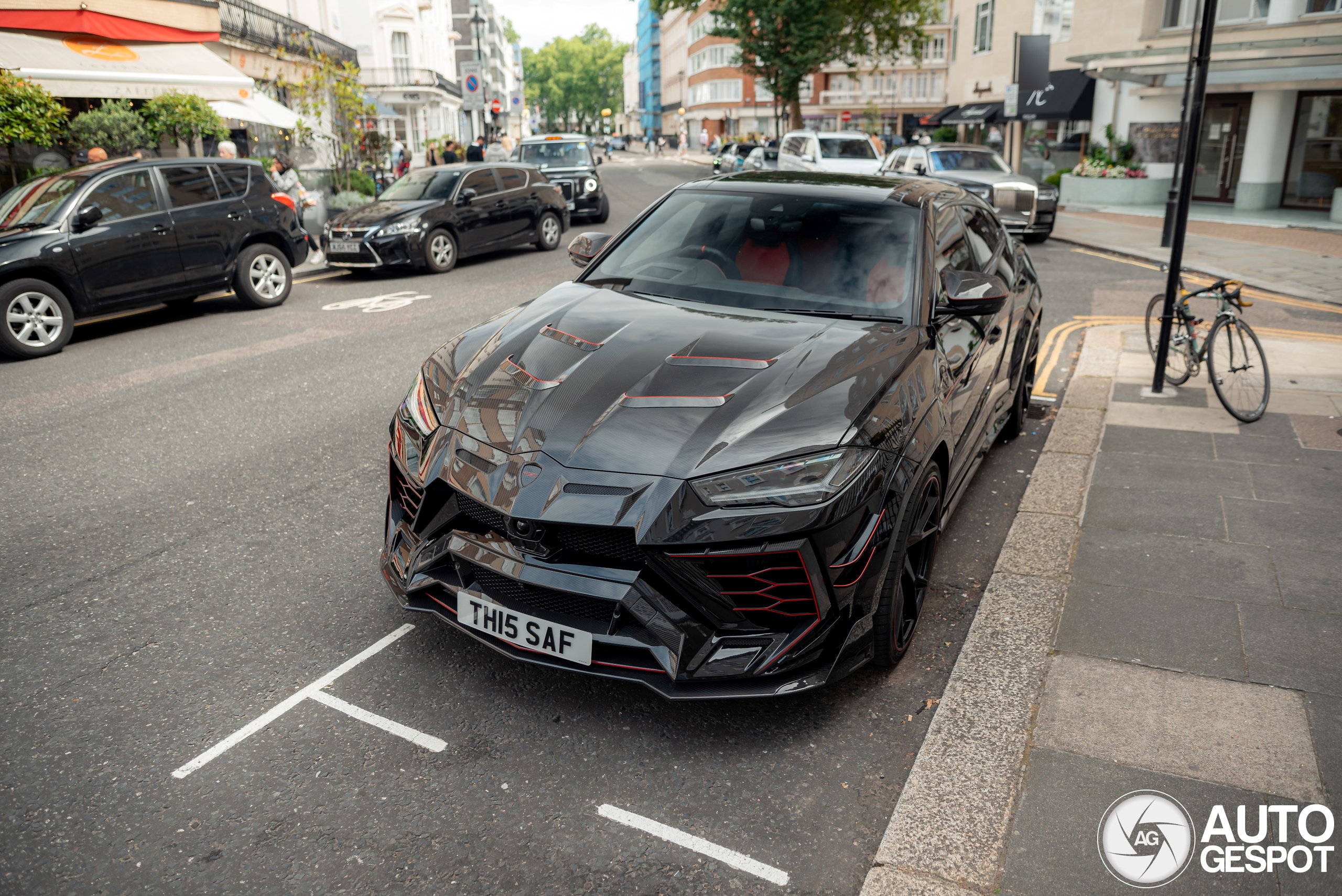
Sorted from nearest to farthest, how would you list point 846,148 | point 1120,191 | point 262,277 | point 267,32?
point 262,277, point 846,148, point 1120,191, point 267,32

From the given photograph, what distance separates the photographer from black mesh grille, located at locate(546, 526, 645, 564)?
2766mm

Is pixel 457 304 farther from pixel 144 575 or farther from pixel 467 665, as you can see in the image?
pixel 467 665

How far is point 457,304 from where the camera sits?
37.9 ft

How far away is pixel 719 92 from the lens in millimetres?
94438

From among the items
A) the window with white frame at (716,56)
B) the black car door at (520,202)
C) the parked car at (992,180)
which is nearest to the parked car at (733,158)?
the parked car at (992,180)

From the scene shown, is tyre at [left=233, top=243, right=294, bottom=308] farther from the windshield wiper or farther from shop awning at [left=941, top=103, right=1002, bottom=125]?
shop awning at [left=941, top=103, right=1002, bottom=125]

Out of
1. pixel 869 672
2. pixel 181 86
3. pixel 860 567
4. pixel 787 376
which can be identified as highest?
pixel 181 86

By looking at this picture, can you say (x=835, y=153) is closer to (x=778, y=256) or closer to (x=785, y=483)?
(x=778, y=256)

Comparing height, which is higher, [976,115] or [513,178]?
[976,115]

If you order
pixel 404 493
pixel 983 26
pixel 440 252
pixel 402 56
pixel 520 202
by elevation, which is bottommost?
pixel 440 252

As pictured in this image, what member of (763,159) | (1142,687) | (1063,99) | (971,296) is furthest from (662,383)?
(763,159)

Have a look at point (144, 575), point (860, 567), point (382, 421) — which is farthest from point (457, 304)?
point (860, 567)

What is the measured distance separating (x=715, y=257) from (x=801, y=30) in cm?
4559

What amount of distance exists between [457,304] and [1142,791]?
10033mm
